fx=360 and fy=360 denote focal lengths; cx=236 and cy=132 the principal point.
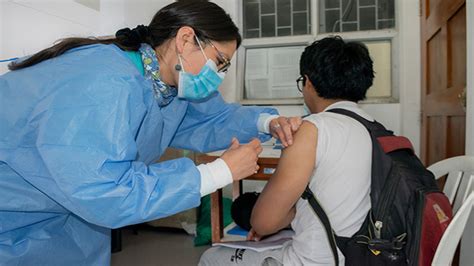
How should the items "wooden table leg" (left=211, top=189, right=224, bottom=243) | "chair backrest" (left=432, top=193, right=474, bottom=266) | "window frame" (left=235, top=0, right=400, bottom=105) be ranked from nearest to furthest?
"chair backrest" (left=432, top=193, right=474, bottom=266) < "wooden table leg" (left=211, top=189, right=224, bottom=243) < "window frame" (left=235, top=0, right=400, bottom=105)

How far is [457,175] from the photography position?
3.98ft

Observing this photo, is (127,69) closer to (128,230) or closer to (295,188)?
(295,188)

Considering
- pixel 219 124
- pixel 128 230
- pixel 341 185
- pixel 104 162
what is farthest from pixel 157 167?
pixel 128 230

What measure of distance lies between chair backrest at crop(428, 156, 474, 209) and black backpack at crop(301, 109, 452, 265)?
11.3 inches

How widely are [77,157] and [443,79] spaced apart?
1753 mm

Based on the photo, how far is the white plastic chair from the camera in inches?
45.4

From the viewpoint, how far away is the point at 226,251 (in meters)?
1.24

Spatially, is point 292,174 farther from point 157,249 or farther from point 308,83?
point 157,249

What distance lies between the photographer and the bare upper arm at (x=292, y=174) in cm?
97

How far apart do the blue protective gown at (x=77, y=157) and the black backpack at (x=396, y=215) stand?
0.48 metres

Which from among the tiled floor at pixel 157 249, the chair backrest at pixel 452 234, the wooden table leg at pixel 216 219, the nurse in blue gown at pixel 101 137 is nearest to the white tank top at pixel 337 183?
the nurse in blue gown at pixel 101 137

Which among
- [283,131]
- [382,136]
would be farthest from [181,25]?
[382,136]

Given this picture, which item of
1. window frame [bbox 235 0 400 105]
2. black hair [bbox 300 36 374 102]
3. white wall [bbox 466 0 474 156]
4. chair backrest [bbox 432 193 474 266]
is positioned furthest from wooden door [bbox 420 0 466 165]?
chair backrest [bbox 432 193 474 266]

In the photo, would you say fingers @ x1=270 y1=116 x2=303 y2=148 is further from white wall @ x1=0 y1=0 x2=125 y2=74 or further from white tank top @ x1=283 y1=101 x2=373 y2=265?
white wall @ x1=0 y1=0 x2=125 y2=74
